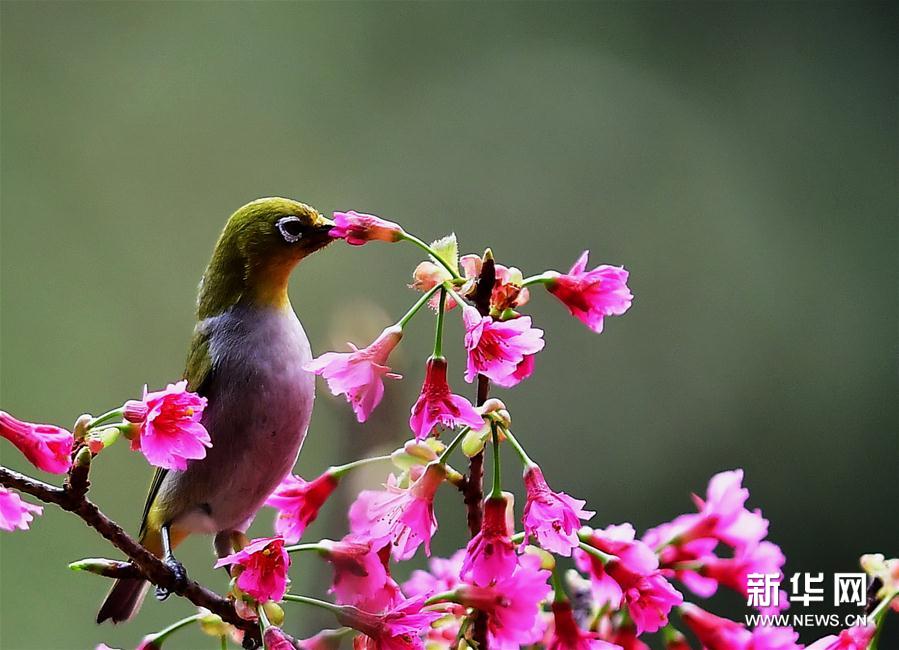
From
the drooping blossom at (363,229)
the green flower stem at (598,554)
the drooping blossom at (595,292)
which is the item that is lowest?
the green flower stem at (598,554)

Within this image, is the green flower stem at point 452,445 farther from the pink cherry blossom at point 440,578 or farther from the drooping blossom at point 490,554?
the pink cherry blossom at point 440,578

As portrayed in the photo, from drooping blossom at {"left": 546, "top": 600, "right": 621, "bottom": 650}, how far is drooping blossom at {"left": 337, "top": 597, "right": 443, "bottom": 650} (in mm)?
141

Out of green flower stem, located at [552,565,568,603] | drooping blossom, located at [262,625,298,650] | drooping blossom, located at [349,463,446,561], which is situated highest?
drooping blossom, located at [349,463,446,561]

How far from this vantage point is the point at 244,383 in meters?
1.33

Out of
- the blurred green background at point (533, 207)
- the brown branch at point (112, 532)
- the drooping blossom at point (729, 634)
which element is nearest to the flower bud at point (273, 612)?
the brown branch at point (112, 532)

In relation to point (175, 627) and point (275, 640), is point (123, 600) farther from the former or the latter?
point (275, 640)

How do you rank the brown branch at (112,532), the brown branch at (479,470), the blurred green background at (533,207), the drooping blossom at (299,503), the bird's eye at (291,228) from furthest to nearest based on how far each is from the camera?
the blurred green background at (533,207)
the bird's eye at (291,228)
the drooping blossom at (299,503)
the brown branch at (479,470)
the brown branch at (112,532)

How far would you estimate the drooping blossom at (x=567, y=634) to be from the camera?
1.03 metres

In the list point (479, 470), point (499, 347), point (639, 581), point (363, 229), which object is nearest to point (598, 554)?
point (639, 581)

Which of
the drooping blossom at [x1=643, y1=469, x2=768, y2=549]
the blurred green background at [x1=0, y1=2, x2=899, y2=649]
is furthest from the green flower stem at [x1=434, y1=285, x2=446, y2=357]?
the blurred green background at [x1=0, y1=2, x2=899, y2=649]

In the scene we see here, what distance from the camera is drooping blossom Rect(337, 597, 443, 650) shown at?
3.12 ft


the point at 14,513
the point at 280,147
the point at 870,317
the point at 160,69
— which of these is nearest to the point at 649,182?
the point at 870,317

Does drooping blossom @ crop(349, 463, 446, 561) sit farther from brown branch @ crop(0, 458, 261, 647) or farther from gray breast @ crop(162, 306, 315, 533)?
gray breast @ crop(162, 306, 315, 533)

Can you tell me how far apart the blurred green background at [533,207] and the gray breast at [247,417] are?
98.7 inches
